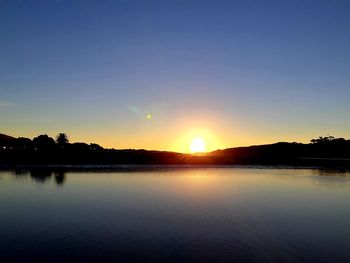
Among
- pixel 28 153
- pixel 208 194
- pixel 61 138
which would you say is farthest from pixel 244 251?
pixel 61 138

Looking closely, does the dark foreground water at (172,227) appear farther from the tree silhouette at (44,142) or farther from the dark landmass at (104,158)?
the tree silhouette at (44,142)

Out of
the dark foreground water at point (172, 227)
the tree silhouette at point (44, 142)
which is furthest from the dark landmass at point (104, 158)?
the dark foreground water at point (172, 227)

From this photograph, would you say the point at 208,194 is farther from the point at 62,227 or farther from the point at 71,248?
the point at 71,248

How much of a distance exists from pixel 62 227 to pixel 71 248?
6.16 metres

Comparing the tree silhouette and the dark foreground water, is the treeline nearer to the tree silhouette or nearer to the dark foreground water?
the tree silhouette

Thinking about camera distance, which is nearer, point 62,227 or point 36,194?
point 62,227

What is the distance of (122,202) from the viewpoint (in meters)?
38.7

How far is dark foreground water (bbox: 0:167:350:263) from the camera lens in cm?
1936

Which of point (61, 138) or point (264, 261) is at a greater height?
point (61, 138)

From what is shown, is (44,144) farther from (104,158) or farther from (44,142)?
(104,158)

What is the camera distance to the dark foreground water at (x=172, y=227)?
762 inches

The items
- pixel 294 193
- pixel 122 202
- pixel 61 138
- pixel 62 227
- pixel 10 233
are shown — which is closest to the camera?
pixel 10 233

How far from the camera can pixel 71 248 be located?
20141 mm

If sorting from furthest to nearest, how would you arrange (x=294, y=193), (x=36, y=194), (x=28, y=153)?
(x=28, y=153) → (x=294, y=193) → (x=36, y=194)
